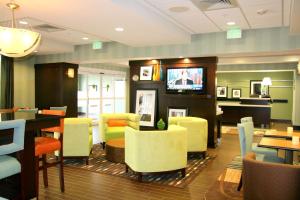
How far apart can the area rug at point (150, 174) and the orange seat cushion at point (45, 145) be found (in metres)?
1.39

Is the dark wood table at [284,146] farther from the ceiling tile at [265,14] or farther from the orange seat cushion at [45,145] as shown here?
the orange seat cushion at [45,145]

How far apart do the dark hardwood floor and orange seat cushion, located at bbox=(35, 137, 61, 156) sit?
70 cm

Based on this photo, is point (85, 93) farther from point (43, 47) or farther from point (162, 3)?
point (162, 3)

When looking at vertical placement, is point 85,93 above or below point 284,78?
below

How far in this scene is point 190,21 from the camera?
5098 mm

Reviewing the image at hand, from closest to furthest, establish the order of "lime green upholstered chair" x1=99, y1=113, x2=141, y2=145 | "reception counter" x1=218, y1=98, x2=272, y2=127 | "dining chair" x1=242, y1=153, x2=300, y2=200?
"dining chair" x1=242, y1=153, x2=300, y2=200 → "lime green upholstered chair" x1=99, y1=113, x2=141, y2=145 → "reception counter" x1=218, y1=98, x2=272, y2=127

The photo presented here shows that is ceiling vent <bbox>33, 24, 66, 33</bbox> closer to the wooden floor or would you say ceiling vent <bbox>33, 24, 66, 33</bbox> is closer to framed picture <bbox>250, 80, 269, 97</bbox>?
the wooden floor

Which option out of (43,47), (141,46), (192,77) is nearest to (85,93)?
(43,47)

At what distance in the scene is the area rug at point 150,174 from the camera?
4316 millimetres

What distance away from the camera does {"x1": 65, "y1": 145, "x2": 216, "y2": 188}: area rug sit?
4.32 m

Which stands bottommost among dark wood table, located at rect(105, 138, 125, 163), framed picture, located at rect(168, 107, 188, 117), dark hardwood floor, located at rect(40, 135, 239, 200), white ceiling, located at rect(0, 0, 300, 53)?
dark hardwood floor, located at rect(40, 135, 239, 200)

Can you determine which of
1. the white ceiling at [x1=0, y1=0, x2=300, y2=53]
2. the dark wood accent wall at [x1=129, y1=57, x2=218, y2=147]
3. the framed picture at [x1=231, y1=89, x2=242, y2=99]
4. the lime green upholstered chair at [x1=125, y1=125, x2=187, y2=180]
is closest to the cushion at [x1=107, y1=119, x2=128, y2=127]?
the dark wood accent wall at [x1=129, y1=57, x2=218, y2=147]

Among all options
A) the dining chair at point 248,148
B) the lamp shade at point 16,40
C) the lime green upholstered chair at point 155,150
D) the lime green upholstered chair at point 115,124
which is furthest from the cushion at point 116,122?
the dining chair at point 248,148

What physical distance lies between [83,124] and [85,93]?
5.85 m
